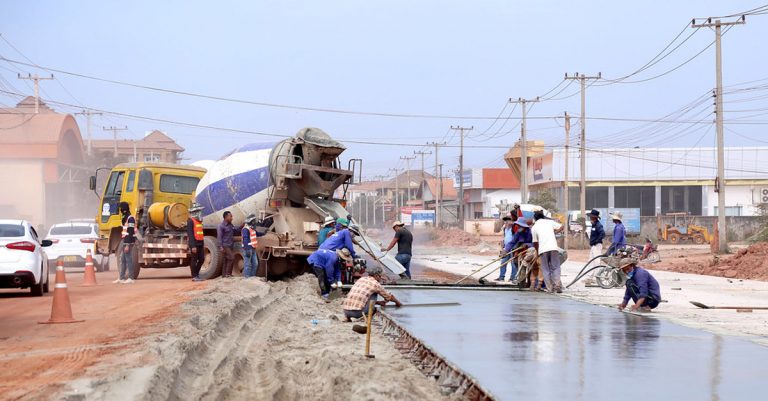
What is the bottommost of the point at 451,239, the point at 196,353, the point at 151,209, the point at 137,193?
the point at 196,353

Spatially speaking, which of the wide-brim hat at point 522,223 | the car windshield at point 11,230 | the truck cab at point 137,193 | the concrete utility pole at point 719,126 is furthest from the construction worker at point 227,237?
the concrete utility pole at point 719,126

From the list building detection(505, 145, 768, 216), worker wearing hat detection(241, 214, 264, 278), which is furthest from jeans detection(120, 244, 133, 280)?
building detection(505, 145, 768, 216)

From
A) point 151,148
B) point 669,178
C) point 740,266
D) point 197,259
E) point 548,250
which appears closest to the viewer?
point 548,250

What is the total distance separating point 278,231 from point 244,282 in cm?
195

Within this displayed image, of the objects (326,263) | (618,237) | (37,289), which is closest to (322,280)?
(326,263)

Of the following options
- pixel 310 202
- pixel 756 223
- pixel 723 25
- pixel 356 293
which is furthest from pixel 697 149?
pixel 356 293

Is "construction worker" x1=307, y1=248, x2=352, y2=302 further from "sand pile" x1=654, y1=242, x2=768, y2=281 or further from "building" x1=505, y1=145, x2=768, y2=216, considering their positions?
"building" x1=505, y1=145, x2=768, y2=216

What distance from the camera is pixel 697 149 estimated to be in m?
75.8

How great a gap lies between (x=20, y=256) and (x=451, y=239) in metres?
50.6

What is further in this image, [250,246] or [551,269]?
[250,246]

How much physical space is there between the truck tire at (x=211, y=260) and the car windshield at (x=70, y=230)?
27.5ft

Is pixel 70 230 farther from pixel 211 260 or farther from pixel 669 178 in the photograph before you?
pixel 669 178

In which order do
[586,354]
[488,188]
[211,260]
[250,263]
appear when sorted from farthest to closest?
[488,188]
[211,260]
[250,263]
[586,354]

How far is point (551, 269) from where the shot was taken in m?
19.8
